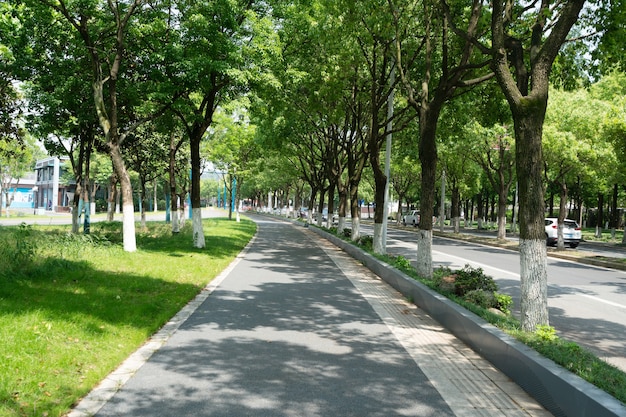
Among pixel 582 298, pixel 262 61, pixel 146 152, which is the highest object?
pixel 262 61

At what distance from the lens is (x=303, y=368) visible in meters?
5.33

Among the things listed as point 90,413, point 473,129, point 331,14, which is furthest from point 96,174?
point 90,413

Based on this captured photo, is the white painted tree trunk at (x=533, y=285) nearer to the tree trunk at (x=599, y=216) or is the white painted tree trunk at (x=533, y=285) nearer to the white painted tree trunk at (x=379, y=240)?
the white painted tree trunk at (x=379, y=240)

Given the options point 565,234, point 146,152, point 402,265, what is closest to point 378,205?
point 402,265

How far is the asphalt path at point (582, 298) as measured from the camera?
716 centimetres

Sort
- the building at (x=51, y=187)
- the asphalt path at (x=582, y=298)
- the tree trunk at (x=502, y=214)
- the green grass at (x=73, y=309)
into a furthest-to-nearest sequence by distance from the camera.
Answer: the building at (x=51, y=187) < the tree trunk at (x=502, y=214) < the asphalt path at (x=582, y=298) < the green grass at (x=73, y=309)

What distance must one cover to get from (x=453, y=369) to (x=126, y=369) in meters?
3.40

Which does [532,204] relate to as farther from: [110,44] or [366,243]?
[110,44]

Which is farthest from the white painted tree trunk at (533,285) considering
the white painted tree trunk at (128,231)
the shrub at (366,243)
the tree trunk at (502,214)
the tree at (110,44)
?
the tree trunk at (502,214)

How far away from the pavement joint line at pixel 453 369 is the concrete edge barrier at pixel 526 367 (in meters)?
0.10

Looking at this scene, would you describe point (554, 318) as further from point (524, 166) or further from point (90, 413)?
point (90, 413)

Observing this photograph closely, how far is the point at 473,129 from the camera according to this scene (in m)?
25.7

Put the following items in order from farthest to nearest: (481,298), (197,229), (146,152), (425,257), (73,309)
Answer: (146,152) → (197,229) → (425,257) → (481,298) → (73,309)

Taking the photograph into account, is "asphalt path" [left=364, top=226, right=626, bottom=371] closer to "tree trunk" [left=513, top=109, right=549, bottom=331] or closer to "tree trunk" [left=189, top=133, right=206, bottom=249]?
"tree trunk" [left=513, top=109, right=549, bottom=331]
